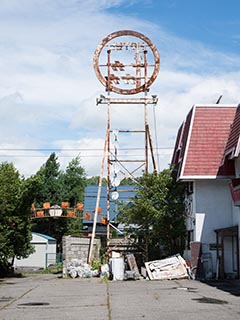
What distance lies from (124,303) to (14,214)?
62.4 ft

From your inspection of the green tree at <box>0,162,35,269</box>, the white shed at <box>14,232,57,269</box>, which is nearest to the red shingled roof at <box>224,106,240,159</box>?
the green tree at <box>0,162,35,269</box>

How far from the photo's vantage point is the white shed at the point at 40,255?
51.8 meters

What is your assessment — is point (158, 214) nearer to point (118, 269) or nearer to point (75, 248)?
point (118, 269)

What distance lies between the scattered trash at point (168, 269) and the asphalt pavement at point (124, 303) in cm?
519

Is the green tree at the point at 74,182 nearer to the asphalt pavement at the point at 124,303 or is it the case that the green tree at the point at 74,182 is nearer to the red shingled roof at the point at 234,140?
the red shingled roof at the point at 234,140

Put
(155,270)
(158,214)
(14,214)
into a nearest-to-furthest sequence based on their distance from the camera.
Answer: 1. (155,270)
2. (158,214)
3. (14,214)

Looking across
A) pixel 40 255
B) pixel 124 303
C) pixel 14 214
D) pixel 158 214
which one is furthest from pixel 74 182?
pixel 124 303

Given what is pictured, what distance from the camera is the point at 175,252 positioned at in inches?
1240

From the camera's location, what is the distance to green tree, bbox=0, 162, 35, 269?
3319 cm

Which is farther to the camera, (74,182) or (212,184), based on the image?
(74,182)

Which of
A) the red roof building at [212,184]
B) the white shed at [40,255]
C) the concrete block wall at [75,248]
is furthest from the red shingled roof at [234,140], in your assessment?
the white shed at [40,255]

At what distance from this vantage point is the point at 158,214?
30.5 m

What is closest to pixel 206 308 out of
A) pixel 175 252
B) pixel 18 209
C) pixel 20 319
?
pixel 20 319

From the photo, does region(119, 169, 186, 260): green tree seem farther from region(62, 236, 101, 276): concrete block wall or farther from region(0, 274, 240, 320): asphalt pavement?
region(0, 274, 240, 320): asphalt pavement
